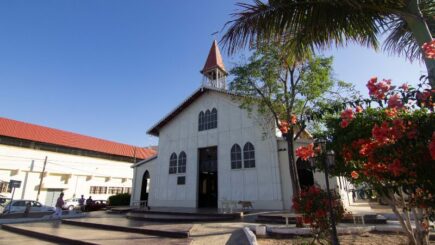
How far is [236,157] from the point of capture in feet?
52.4

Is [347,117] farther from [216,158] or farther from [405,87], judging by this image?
[216,158]

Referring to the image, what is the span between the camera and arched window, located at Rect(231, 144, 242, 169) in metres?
15.8

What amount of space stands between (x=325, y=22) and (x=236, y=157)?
1276 centimetres

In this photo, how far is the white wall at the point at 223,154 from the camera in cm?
1445

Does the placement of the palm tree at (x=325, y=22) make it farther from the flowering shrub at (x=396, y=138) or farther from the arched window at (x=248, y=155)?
the arched window at (x=248, y=155)

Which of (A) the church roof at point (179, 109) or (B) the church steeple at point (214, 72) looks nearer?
(A) the church roof at point (179, 109)

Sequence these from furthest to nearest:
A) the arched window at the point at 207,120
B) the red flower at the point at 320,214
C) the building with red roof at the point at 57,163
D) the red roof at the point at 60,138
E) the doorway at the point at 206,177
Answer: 1. the red roof at the point at 60,138
2. the building with red roof at the point at 57,163
3. the arched window at the point at 207,120
4. the doorway at the point at 206,177
5. the red flower at the point at 320,214

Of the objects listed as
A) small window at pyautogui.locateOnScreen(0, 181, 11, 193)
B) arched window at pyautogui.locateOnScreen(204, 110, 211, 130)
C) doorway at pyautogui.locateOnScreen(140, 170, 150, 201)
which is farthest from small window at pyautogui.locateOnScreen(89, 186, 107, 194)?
arched window at pyautogui.locateOnScreen(204, 110, 211, 130)

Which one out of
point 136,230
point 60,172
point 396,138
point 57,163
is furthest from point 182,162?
point 60,172

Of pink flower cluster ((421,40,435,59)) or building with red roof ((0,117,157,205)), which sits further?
building with red roof ((0,117,157,205))

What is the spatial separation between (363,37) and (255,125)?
11.6 metres

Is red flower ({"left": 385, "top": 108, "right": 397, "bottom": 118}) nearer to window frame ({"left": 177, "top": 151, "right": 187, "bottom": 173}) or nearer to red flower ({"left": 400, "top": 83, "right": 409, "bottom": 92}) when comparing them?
red flower ({"left": 400, "top": 83, "right": 409, "bottom": 92})

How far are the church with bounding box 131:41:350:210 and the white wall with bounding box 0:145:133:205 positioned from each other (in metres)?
13.6

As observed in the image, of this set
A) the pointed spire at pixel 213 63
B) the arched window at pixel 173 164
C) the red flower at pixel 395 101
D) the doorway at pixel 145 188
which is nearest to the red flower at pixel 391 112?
the red flower at pixel 395 101
